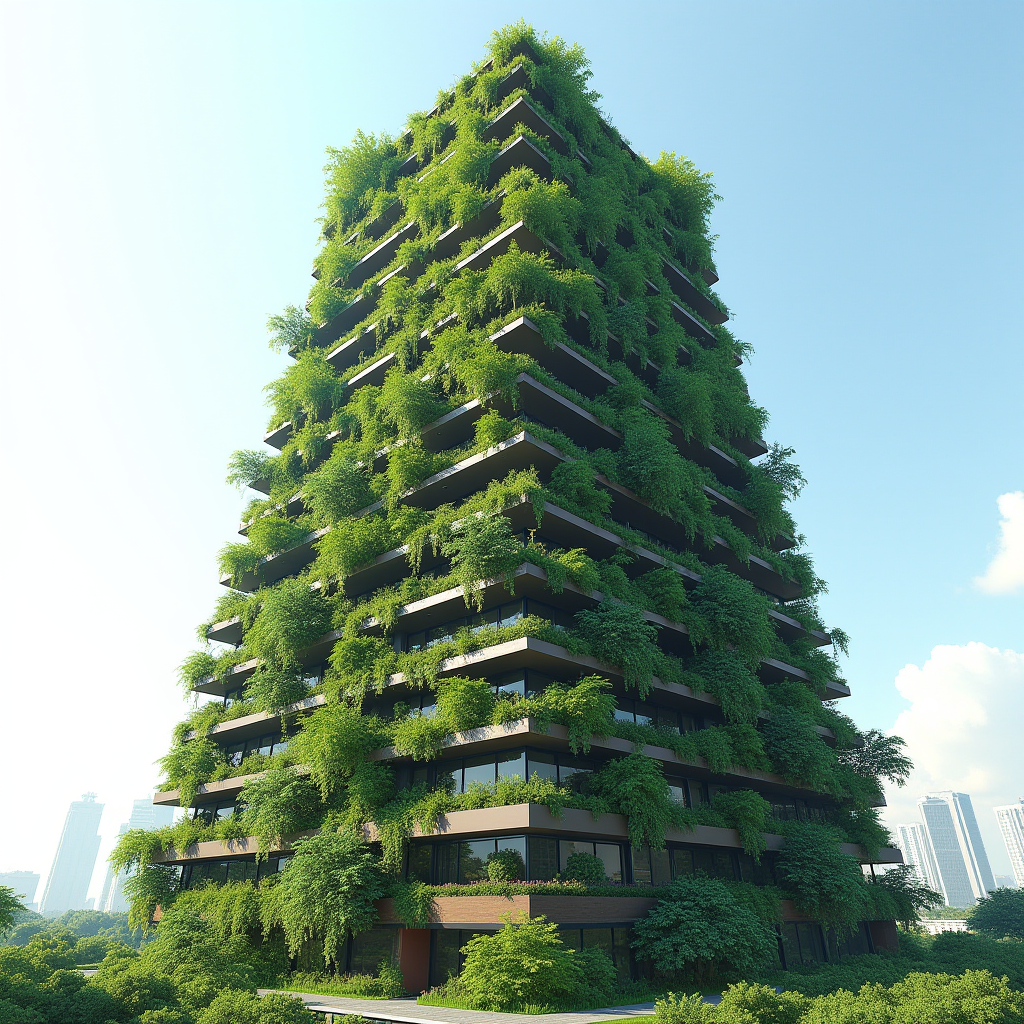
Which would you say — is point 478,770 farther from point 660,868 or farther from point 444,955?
point 660,868

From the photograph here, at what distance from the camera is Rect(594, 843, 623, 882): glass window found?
28484mm

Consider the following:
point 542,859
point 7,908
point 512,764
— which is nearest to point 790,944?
point 542,859

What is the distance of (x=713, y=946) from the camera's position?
25547 millimetres

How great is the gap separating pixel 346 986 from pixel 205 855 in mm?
15482

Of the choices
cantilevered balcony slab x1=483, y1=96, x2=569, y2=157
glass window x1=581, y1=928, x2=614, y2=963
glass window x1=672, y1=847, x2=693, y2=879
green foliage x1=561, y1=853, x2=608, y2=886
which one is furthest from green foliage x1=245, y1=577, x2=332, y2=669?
cantilevered balcony slab x1=483, y1=96, x2=569, y2=157

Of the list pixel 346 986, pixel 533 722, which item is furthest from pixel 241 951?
pixel 533 722

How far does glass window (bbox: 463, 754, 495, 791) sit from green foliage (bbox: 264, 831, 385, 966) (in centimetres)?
505

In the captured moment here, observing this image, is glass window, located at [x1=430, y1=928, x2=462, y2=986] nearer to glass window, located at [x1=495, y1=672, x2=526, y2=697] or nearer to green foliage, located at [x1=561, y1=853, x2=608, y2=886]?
green foliage, located at [x1=561, y1=853, x2=608, y2=886]

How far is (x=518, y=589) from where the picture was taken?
3128 cm

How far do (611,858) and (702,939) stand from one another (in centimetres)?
468

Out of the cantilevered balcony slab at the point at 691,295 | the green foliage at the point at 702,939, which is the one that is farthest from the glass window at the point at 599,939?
the cantilevered balcony slab at the point at 691,295

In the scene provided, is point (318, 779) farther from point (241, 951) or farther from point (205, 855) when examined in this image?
point (205, 855)

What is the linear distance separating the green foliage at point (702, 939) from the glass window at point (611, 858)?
1.93 meters

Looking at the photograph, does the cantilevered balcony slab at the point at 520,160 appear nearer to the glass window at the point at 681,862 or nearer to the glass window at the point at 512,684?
the glass window at the point at 512,684
